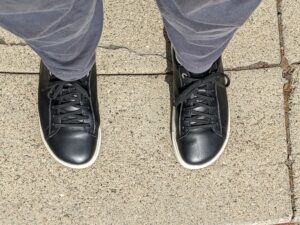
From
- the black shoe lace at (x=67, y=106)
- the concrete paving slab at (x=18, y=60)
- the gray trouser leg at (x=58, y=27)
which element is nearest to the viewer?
the gray trouser leg at (x=58, y=27)

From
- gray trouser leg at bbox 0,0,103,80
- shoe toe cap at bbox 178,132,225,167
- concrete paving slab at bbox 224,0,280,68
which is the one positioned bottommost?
shoe toe cap at bbox 178,132,225,167

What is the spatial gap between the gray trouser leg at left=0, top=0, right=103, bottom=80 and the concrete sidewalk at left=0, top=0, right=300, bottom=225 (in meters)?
0.44

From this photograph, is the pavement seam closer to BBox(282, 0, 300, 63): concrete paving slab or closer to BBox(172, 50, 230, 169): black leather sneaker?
BBox(282, 0, 300, 63): concrete paving slab

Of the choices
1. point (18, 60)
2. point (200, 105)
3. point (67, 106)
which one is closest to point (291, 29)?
point (200, 105)

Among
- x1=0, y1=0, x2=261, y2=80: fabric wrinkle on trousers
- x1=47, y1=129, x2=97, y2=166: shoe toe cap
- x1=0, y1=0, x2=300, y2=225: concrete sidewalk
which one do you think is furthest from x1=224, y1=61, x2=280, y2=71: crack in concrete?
x1=47, y1=129, x2=97, y2=166: shoe toe cap

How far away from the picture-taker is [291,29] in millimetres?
1859

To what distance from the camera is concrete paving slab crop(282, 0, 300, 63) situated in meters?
1.85

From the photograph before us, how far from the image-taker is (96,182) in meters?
1.70

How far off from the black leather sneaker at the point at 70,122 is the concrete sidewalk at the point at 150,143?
81 millimetres

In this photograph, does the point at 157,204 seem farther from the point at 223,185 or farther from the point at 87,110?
the point at 87,110

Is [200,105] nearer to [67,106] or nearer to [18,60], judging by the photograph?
[67,106]

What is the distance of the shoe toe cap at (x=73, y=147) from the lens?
1.62 meters

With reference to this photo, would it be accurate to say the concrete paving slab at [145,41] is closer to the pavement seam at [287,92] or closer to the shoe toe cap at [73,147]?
the pavement seam at [287,92]

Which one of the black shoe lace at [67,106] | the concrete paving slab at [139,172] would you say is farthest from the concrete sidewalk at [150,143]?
the black shoe lace at [67,106]
